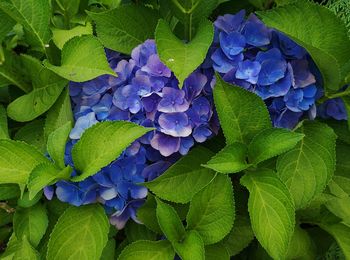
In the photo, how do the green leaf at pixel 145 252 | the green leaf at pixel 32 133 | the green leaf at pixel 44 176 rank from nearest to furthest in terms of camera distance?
the green leaf at pixel 44 176 → the green leaf at pixel 145 252 → the green leaf at pixel 32 133

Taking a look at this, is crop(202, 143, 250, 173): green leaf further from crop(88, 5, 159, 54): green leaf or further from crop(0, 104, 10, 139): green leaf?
crop(0, 104, 10, 139): green leaf

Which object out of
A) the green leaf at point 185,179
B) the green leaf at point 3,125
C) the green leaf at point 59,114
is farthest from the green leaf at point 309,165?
the green leaf at point 3,125

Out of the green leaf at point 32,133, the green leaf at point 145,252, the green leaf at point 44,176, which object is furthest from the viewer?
the green leaf at point 32,133

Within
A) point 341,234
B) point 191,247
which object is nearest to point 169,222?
point 191,247

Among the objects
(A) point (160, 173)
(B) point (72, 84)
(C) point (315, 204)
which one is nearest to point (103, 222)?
(A) point (160, 173)

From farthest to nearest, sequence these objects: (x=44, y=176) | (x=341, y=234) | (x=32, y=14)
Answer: (x=341, y=234), (x=32, y=14), (x=44, y=176)

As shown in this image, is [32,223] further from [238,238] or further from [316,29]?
[316,29]

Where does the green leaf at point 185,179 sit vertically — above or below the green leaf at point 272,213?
below

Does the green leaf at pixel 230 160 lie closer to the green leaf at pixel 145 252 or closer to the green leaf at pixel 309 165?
Result: the green leaf at pixel 309 165
